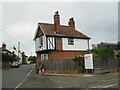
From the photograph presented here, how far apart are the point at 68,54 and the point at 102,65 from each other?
7086mm

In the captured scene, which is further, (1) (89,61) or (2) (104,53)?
(2) (104,53)

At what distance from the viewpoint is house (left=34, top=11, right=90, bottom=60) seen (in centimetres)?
2614

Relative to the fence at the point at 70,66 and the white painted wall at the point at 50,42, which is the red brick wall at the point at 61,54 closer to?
the white painted wall at the point at 50,42

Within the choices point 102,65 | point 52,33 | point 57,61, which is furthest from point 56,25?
point 102,65

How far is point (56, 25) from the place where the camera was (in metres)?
27.5

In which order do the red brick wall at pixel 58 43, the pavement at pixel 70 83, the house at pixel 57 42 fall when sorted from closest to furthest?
the pavement at pixel 70 83 < the house at pixel 57 42 < the red brick wall at pixel 58 43

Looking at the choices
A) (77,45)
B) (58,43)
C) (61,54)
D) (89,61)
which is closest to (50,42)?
(58,43)

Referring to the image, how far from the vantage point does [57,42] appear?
2662 centimetres

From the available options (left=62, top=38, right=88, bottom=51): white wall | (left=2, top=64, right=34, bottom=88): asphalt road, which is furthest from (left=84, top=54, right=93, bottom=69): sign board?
(left=2, top=64, right=34, bottom=88): asphalt road

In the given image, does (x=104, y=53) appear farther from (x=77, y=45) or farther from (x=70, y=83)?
(x=70, y=83)

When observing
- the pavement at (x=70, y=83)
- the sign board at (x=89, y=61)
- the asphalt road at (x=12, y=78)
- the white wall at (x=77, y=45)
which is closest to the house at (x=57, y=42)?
the white wall at (x=77, y=45)

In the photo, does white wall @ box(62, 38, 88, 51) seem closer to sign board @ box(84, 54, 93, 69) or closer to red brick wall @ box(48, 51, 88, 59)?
red brick wall @ box(48, 51, 88, 59)

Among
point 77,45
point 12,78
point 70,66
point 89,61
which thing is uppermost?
point 77,45

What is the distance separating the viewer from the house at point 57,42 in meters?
26.1
